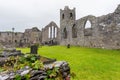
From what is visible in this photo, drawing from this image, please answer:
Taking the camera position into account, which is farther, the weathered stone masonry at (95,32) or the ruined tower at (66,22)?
Result: the ruined tower at (66,22)

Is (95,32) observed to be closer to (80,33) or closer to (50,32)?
(80,33)

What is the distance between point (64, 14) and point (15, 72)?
4611cm

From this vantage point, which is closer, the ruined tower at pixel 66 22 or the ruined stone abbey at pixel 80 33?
the ruined stone abbey at pixel 80 33

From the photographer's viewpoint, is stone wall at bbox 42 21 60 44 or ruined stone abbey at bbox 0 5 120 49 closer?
ruined stone abbey at bbox 0 5 120 49

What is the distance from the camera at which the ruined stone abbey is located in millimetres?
34353

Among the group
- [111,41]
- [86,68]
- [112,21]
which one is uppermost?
[112,21]

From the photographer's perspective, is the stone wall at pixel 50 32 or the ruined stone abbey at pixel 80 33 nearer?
the ruined stone abbey at pixel 80 33

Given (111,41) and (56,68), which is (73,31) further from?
(56,68)

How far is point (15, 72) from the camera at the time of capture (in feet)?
37.2

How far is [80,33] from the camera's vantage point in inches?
1750

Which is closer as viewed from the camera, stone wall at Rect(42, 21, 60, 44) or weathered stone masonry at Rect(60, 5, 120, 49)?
weathered stone masonry at Rect(60, 5, 120, 49)

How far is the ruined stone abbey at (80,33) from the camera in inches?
1352

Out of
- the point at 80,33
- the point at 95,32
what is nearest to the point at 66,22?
the point at 80,33

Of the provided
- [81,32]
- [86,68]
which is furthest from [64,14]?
[86,68]
